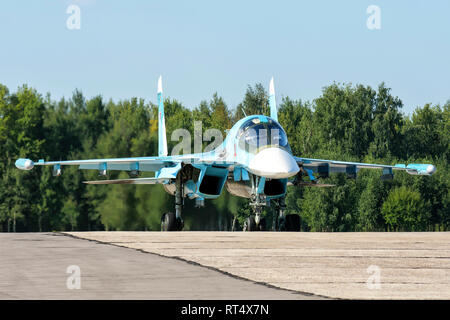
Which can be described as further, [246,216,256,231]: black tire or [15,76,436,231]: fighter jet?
[246,216,256,231]: black tire

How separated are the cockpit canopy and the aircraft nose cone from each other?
704 mm

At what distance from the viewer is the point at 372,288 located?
39.0 feet

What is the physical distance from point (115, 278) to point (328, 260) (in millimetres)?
4985

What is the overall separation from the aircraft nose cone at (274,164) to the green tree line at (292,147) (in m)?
31.2

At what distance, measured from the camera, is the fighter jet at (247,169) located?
25031 mm

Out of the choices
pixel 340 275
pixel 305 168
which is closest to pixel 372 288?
→ pixel 340 275

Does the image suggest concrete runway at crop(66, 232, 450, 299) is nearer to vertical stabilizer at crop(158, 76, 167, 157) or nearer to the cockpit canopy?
the cockpit canopy

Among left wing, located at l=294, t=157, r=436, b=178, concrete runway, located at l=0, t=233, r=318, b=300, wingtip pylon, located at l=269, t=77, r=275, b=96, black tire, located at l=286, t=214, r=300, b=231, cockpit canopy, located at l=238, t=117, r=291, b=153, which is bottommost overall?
black tire, located at l=286, t=214, r=300, b=231

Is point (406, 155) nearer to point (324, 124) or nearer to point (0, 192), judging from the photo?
point (324, 124)

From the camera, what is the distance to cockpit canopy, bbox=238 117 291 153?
2561cm

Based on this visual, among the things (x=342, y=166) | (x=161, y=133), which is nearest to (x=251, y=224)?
(x=342, y=166)

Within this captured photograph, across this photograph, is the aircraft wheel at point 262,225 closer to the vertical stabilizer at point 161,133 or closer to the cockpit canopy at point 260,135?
the cockpit canopy at point 260,135

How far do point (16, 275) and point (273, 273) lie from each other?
4275 mm

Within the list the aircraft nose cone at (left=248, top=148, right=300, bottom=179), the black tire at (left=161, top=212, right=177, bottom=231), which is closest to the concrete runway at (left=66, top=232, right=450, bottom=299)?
the aircraft nose cone at (left=248, top=148, right=300, bottom=179)
